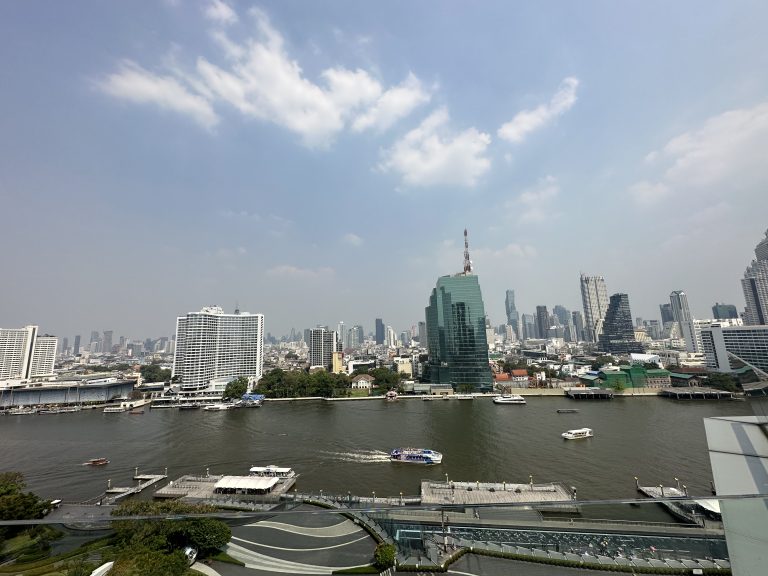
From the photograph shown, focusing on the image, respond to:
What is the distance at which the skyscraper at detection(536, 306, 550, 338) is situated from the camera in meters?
128

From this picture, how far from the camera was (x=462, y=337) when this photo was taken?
35812 millimetres

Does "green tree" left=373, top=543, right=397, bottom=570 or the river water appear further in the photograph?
the river water

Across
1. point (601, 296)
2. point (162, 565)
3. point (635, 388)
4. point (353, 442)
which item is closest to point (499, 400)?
point (635, 388)

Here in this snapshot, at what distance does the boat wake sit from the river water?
0.05 meters

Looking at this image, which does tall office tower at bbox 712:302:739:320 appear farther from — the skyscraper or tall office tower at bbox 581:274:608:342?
the skyscraper

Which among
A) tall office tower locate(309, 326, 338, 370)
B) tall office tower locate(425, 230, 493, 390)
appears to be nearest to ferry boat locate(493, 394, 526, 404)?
tall office tower locate(425, 230, 493, 390)

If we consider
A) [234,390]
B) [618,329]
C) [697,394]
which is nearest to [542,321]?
[618,329]

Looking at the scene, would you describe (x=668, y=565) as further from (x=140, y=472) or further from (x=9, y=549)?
(x=140, y=472)

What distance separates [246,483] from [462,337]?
88.6ft

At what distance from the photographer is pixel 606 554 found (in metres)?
7.08

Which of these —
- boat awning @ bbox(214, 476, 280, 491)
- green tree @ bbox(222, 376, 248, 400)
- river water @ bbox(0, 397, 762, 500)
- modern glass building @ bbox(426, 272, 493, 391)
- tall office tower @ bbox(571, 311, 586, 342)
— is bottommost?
river water @ bbox(0, 397, 762, 500)

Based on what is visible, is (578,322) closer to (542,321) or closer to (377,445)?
(542,321)

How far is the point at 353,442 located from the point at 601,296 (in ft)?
306

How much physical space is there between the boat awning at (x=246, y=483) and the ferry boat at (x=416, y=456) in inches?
202
